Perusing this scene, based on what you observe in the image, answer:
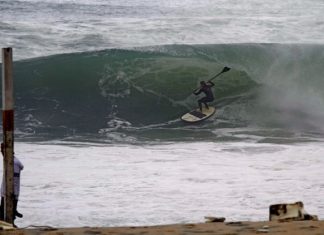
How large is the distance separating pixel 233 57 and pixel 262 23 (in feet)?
23.2

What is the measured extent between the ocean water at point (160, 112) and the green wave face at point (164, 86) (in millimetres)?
48

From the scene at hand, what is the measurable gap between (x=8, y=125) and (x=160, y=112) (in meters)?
12.0

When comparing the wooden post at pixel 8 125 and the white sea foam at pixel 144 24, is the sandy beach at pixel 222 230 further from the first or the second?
the white sea foam at pixel 144 24

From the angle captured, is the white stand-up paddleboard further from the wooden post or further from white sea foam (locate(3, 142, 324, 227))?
the wooden post

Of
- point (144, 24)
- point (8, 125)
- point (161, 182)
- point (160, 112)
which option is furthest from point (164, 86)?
point (8, 125)

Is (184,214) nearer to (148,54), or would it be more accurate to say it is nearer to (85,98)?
(85,98)

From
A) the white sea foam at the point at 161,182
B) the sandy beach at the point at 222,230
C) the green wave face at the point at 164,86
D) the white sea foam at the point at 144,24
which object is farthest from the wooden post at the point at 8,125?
the white sea foam at the point at 144,24

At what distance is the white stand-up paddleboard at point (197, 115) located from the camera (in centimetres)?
1809

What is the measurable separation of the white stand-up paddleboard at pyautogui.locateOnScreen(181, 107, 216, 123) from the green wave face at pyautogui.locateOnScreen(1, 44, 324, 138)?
187mm

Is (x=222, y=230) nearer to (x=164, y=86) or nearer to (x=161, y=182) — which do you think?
(x=161, y=182)

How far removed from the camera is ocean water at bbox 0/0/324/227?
1101cm

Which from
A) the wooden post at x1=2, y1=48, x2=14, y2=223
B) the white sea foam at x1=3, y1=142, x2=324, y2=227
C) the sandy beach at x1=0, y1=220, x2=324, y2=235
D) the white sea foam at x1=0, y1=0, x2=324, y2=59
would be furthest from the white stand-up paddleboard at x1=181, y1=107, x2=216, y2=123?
A: the sandy beach at x1=0, y1=220, x2=324, y2=235

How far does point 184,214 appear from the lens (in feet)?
33.3

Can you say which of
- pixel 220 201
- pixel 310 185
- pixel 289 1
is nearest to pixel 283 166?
pixel 310 185
